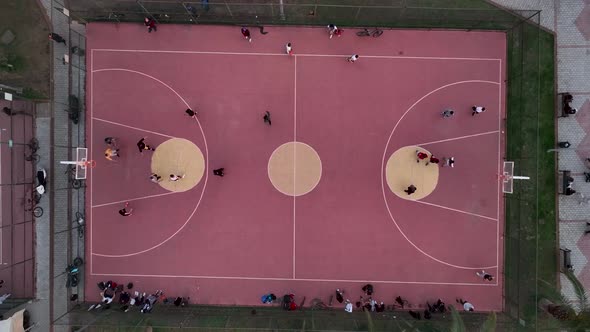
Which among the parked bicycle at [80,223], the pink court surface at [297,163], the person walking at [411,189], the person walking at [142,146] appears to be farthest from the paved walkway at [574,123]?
the parked bicycle at [80,223]

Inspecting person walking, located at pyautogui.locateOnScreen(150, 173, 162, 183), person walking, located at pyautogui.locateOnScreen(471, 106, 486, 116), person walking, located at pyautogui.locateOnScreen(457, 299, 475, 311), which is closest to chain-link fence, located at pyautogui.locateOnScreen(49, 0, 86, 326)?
person walking, located at pyautogui.locateOnScreen(150, 173, 162, 183)

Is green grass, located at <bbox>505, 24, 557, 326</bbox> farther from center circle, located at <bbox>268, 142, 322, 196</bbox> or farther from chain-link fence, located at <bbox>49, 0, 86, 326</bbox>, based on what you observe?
chain-link fence, located at <bbox>49, 0, 86, 326</bbox>

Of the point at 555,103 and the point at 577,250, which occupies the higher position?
the point at 555,103

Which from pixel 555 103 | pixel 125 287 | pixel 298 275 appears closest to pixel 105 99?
pixel 125 287

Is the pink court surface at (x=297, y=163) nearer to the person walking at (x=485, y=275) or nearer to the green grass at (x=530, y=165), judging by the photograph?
the person walking at (x=485, y=275)

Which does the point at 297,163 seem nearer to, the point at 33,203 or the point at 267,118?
the point at 267,118

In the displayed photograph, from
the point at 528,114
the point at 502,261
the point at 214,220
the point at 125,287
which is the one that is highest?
the point at 528,114

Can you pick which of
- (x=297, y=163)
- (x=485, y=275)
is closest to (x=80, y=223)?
(x=297, y=163)

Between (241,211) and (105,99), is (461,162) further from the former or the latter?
(105,99)
